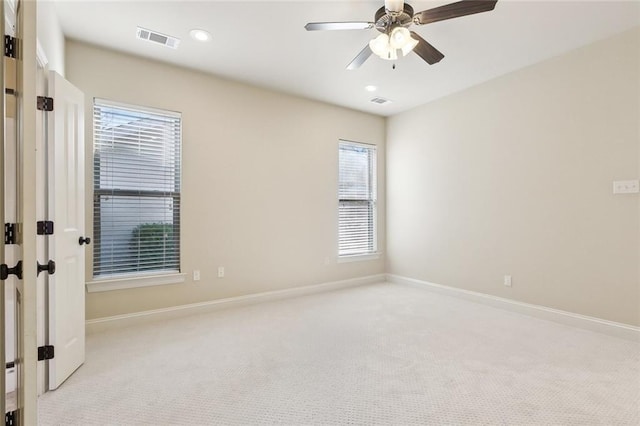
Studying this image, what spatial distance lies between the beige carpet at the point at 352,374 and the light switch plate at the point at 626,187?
4.43 ft

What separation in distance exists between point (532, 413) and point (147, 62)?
4.38 metres

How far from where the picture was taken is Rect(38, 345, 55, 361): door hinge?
6.82 feet

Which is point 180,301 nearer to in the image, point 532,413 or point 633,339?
point 532,413

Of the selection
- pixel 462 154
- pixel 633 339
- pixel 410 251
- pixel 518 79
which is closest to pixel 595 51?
pixel 518 79

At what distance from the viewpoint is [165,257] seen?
348 centimetres

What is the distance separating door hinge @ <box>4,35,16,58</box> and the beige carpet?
1.89 metres

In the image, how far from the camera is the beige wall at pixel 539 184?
2.95 metres

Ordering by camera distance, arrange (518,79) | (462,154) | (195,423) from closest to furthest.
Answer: (195,423), (518,79), (462,154)

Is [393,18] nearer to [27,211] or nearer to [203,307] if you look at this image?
[27,211]

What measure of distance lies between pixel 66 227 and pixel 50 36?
141 cm

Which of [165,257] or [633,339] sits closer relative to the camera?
[633,339]

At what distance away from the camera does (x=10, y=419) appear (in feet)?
4.42

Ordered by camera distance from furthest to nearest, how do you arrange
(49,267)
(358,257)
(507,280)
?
(358,257), (507,280), (49,267)

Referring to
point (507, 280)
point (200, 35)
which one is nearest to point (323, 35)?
point (200, 35)
